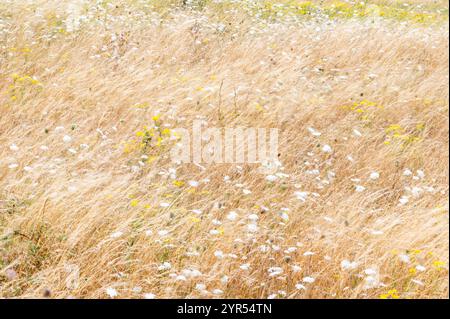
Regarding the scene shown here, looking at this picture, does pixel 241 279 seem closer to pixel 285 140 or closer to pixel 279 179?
pixel 279 179

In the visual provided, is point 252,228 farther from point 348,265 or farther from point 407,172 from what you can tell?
point 407,172

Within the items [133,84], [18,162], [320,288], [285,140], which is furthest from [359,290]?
[133,84]

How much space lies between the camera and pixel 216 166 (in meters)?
3.95

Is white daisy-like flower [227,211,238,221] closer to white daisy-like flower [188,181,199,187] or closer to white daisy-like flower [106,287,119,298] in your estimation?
white daisy-like flower [188,181,199,187]

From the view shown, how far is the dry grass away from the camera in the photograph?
2.81 m

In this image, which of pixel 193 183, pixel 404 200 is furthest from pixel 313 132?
pixel 193 183

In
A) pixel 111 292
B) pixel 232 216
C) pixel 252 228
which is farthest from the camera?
pixel 232 216

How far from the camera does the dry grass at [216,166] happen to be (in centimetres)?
281

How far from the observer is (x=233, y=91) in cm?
521

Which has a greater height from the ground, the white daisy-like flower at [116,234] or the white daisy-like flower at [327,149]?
the white daisy-like flower at [116,234]

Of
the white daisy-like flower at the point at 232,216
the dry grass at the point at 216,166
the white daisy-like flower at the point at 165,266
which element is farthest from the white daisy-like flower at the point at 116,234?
the white daisy-like flower at the point at 232,216

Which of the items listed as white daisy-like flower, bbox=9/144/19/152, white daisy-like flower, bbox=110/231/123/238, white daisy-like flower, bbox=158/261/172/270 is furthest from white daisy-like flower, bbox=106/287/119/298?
white daisy-like flower, bbox=9/144/19/152

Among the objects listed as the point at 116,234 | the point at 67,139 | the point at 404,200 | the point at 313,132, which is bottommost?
the point at 313,132

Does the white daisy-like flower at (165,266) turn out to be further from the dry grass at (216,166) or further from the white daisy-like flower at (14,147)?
the white daisy-like flower at (14,147)
